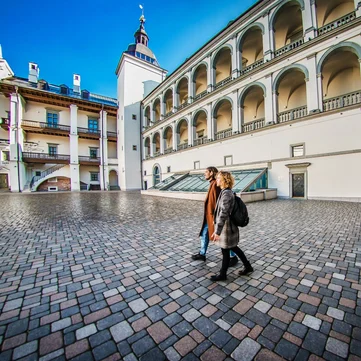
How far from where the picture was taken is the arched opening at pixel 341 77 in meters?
12.4

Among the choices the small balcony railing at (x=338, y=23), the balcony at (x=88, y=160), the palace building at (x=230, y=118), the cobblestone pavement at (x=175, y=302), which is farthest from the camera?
the balcony at (x=88, y=160)

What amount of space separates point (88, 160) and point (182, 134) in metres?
17.2

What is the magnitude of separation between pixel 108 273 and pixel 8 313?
1.27 metres

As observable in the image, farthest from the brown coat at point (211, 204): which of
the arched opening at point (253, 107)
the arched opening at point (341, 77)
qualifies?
the arched opening at point (253, 107)

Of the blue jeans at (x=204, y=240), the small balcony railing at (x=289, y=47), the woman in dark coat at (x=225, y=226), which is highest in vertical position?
the small balcony railing at (x=289, y=47)

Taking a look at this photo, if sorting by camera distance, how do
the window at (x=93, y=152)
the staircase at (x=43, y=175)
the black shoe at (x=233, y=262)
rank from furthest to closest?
the window at (x=93, y=152) → the staircase at (x=43, y=175) → the black shoe at (x=233, y=262)

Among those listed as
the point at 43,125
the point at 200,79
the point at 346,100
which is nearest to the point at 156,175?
the point at 200,79

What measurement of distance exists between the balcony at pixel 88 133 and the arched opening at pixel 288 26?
2921 centimetres

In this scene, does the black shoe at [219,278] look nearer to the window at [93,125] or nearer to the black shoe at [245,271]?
the black shoe at [245,271]

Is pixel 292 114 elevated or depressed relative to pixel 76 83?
depressed

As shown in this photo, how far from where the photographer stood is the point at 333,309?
2211 millimetres

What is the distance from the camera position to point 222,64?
20906 mm

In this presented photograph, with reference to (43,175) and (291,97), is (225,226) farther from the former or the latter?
(43,175)

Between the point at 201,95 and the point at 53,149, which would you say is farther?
the point at 53,149
